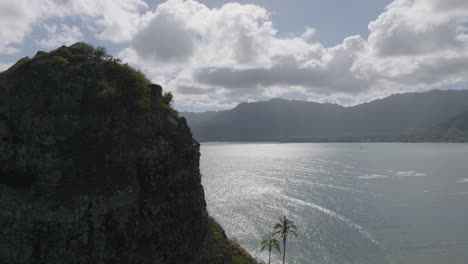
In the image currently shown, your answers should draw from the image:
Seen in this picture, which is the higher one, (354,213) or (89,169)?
(89,169)

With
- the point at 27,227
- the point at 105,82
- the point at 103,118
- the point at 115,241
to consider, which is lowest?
the point at 115,241

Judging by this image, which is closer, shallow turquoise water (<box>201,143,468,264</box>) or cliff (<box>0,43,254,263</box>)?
cliff (<box>0,43,254,263</box>)

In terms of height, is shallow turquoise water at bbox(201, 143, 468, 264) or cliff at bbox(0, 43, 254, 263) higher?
cliff at bbox(0, 43, 254, 263)

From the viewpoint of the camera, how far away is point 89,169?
30578 mm

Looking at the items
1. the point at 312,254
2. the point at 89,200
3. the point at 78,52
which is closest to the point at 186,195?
the point at 89,200

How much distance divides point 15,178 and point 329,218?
318ft

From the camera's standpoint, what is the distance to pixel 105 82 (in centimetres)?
3594

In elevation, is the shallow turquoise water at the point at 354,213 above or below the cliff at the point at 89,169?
below

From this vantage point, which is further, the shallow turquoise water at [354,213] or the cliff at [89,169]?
the shallow turquoise water at [354,213]

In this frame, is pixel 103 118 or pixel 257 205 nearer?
pixel 103 118

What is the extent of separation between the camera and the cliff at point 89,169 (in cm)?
2756

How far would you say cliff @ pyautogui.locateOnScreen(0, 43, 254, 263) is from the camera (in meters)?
27.6

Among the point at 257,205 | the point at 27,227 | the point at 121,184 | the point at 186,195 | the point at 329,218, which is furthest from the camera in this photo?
the point at 257,205

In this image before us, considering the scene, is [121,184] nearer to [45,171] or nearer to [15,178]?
[45,171]
